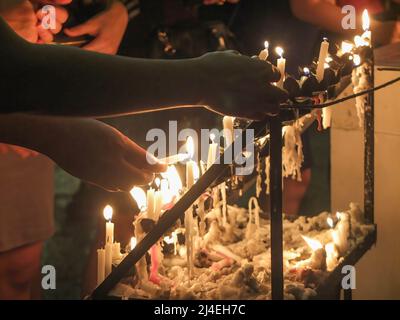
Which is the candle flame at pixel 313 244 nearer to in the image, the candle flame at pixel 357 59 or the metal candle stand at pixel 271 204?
the metal candle stand at pixel 271 204

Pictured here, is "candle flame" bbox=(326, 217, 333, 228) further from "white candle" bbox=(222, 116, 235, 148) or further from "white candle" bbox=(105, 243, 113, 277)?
"white candle" bbox=(105, 243, 113, 277)

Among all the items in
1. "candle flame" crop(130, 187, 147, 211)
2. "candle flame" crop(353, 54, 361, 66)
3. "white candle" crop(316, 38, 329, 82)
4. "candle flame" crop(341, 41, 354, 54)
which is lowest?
"candle flame" crop(130, 187, 147, 211)

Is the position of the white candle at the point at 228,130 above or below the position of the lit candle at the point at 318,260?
above

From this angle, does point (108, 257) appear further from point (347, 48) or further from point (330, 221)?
point (347, 48)

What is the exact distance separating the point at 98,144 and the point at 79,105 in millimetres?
490

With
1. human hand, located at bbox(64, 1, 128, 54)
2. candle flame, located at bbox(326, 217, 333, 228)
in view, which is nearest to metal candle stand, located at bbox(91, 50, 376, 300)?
candle flame, located at bbox(326, 217, 333, 228)

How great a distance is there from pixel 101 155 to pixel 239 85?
0.61 m

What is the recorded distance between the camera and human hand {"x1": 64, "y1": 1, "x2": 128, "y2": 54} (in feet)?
11.8

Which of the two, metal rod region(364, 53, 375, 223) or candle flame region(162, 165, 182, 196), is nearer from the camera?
candle flame region(162, 165, 182, 196)

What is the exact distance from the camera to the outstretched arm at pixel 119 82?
1.80m

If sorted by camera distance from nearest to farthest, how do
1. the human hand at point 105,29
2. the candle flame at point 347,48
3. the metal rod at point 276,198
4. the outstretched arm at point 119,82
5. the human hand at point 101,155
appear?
the outstretched arm at point 119,82
the metal rod at point 276,198
the human hand at point 101,155
the candle flame at point 347,48
the human hand at point 105,29

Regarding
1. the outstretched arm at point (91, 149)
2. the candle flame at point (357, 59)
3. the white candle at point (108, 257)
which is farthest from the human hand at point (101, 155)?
the candle flame at point (357, 59)

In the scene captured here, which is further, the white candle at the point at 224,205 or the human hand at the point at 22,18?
the human hand at the point at 22,18
